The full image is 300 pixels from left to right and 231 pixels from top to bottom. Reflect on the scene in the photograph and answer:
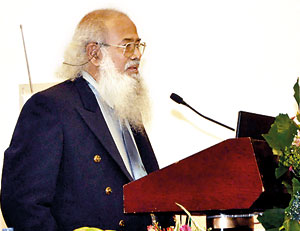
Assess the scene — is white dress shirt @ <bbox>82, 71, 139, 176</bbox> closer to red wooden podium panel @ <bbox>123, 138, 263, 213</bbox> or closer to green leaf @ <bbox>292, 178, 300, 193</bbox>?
red wooden podium panel @ <bbox>123, 138, 263, 213</bbox>

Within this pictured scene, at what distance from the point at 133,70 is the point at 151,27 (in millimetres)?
854

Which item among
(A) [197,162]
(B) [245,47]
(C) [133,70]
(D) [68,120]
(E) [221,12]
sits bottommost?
(A) [197,162]

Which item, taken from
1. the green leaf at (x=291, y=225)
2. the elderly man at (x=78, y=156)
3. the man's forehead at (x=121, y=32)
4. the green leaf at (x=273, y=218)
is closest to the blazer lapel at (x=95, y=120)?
the elderly man at (x=78, y=156)

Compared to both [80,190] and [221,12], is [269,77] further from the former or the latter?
[80,190]

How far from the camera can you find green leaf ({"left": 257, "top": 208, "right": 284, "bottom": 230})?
130 centimetres

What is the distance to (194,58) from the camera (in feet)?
11.1

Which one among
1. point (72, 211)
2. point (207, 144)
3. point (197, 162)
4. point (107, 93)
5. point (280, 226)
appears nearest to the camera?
point (280, 226)

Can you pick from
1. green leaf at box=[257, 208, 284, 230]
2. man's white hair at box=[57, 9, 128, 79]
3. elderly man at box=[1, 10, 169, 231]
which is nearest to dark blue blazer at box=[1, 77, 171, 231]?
elderly man at box=[1, 10, 169, 231]

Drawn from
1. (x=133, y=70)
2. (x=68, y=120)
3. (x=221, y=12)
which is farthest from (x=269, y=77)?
(x=68, y=120)

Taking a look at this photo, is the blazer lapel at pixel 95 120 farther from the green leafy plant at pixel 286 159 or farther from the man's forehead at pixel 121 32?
the green leafy plant at pixel 286 159

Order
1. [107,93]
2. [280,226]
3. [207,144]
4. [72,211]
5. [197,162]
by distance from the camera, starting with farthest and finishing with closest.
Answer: [207,144] < [107,93] < [72,211] < [197,162] < [280,226]

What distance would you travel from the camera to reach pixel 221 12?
3416 mm

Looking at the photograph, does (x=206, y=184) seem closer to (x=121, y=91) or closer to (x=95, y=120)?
(x=95, y=120)

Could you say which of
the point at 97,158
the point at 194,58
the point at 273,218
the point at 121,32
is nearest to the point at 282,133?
the point at 273,218
